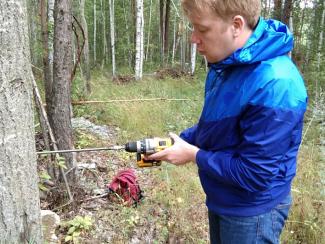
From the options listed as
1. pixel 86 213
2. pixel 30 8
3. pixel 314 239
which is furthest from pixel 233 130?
pixel 30 8

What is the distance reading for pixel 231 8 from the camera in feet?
4.87

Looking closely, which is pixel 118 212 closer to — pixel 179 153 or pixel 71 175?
pixel 71 175

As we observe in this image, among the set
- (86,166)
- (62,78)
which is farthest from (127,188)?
(62,78)

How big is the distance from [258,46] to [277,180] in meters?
0.60

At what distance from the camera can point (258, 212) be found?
65.7 inches

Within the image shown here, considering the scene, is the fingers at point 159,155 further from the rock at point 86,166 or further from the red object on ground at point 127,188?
the rock at point 86,166

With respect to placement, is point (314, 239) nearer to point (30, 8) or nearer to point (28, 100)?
point (28, 100)

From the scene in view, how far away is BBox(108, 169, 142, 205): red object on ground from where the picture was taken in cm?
401

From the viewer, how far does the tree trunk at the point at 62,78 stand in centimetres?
388

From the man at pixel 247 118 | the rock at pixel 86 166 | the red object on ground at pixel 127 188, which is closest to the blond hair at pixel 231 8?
the man at pixel 247 118

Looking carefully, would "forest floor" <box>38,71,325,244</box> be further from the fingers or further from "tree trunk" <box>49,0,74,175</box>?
the fingers

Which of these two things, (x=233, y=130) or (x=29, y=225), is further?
(x=29, y=225)

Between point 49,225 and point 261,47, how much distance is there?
248cm

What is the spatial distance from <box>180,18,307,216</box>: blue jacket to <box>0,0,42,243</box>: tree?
35.3 inches
